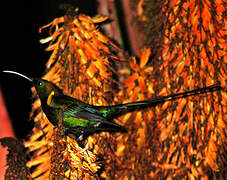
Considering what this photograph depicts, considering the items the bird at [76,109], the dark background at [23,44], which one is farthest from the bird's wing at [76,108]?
the dark background at [23,44]

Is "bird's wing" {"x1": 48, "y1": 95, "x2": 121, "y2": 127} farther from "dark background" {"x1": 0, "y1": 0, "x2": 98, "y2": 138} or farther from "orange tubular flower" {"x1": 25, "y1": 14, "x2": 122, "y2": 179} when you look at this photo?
"dark background" {"x1": 0, "y1": 0, "x2": 98, "y2": 138}

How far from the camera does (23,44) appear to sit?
4.04 ft

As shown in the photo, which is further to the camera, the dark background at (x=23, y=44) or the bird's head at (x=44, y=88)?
the dark background at (x=23, y=44)

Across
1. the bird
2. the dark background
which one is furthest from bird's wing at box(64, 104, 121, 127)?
the dark background

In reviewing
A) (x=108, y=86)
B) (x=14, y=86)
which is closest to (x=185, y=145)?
(x=108, y=86)

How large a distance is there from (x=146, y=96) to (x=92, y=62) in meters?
0.28

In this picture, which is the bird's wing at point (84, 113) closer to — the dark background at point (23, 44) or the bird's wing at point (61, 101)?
the bird's wing at point (61, 101)

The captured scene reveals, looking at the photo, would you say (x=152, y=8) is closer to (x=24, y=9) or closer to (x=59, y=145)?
(x=24, y=9)

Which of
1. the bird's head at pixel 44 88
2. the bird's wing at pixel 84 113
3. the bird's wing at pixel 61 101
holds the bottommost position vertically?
the bird's wing at pixel 84 113

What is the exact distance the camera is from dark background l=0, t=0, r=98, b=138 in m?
1.16

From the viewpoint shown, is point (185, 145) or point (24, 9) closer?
point (185, 145)

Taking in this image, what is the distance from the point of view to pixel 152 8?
1.38 metres

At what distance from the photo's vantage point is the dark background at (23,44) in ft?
3.80

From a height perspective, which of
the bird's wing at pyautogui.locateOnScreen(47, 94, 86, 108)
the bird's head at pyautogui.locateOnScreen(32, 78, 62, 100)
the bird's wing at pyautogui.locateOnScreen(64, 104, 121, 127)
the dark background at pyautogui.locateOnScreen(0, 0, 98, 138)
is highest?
the dark background at pyautogui.locateOnScreen(0, 0, 98, 138)
